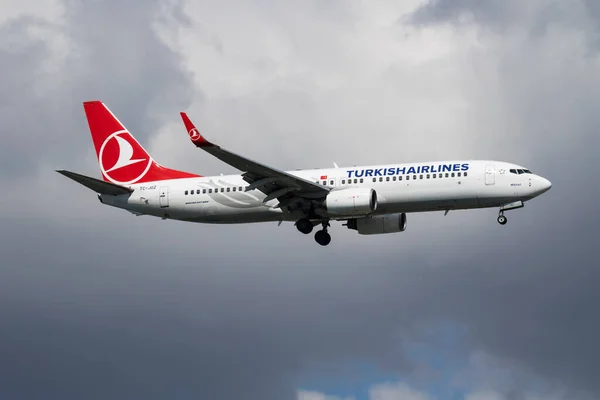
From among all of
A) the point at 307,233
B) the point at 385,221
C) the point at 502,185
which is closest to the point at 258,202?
the point at 307,233

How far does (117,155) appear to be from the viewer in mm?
85438

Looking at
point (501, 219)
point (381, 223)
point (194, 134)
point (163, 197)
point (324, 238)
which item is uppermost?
point (194, 134)

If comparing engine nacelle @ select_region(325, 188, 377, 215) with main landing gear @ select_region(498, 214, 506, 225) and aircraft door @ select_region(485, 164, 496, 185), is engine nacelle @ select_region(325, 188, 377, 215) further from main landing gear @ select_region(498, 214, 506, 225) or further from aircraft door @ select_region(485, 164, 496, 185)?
main landing gear @ select_region(498, 214, 506, 225)

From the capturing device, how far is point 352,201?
2938 inches

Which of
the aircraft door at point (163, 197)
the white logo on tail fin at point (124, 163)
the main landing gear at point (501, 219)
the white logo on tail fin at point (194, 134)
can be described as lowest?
the main landing gear at point (501, 219)

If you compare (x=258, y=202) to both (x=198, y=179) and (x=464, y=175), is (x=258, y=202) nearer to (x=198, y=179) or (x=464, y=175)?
(x=198, y=179)

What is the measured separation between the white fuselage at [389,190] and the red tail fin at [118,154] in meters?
2.66

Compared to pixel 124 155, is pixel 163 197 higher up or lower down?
lower down

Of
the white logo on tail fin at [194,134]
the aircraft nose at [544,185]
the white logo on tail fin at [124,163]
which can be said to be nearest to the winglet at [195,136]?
the white logo on tail fin at [194,134]

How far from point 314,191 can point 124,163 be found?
49.6 feet

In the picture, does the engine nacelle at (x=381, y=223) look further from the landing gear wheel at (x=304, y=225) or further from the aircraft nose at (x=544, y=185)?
the aircraft nose at (x=544, y=185)

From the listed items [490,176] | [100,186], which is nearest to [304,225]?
[490,176]

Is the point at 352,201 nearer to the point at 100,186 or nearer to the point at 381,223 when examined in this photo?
the point at 381,223

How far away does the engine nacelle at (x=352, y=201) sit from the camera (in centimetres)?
7431
